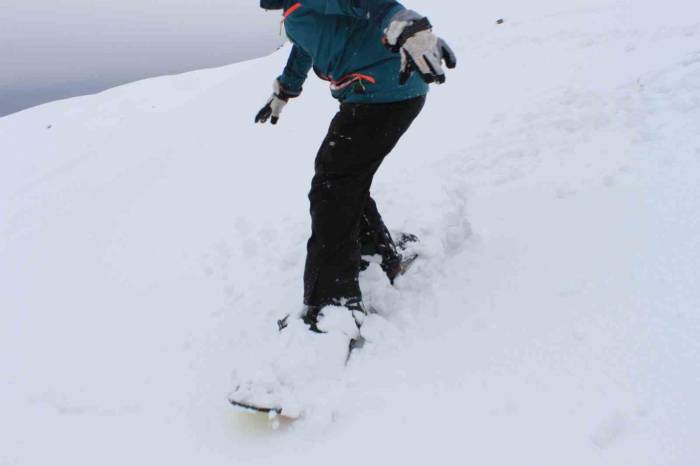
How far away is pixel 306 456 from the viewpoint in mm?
1501

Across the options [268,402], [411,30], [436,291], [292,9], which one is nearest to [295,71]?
[292,9]

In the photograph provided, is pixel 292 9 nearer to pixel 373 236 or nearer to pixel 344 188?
pixel 344 188

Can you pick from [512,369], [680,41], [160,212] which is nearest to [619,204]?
[512,369]

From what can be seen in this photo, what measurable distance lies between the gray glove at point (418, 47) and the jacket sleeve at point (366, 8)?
0.09 m

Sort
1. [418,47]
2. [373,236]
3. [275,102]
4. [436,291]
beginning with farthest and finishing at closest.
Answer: [275,102]
[373,236]
[436,291]
[418,47]

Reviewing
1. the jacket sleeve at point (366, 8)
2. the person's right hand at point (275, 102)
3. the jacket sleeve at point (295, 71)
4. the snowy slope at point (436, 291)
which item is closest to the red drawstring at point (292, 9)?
the jacket sleeve at point (366, 8)

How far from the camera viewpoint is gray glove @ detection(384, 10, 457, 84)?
4.88 feet

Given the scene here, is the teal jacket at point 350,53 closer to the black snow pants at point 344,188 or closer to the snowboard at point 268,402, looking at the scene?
the black snow pants at point 344,188

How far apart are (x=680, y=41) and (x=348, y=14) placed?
3.68 meters

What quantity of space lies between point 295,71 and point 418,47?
106 centimetres

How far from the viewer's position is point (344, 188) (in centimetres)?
Result: 186

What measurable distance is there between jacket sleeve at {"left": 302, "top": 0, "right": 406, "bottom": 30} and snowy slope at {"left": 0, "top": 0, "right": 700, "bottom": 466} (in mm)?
1054

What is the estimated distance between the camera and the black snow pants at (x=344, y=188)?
72.9 inches

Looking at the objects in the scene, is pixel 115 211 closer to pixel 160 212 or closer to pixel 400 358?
pixel 160 212
